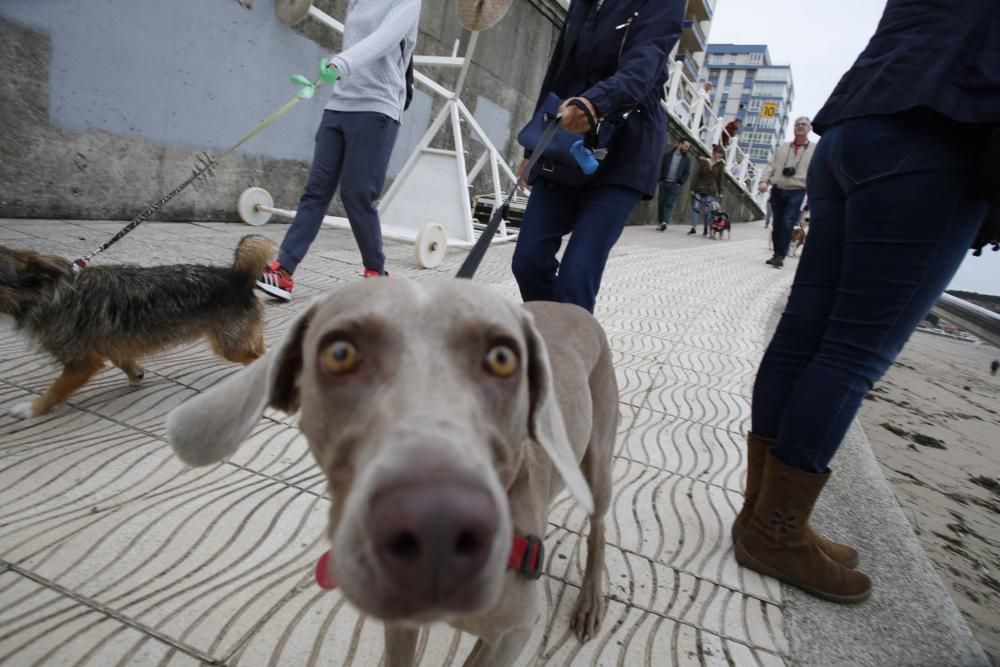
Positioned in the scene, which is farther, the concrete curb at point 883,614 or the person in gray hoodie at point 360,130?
the person in gray hoodie at point 360,130

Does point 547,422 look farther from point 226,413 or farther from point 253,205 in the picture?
point 253,205

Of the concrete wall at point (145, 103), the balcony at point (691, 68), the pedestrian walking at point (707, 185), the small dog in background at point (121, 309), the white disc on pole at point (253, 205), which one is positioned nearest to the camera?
the small dog in background at point (121, 309)

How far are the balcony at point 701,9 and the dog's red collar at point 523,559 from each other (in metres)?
41.2

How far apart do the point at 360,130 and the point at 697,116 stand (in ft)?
62.7

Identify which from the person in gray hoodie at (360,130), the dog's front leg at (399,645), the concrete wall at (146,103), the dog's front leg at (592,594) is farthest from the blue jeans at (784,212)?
the dog's front leg at (399,645)

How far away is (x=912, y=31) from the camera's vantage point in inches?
71.4

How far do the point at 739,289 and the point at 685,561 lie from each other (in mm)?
7194

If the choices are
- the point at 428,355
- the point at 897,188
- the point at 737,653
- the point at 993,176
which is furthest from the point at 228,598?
the point at 993,176

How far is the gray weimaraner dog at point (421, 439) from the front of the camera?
34.5 inches

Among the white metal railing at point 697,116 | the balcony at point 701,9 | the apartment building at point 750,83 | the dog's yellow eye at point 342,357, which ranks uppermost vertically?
the apartment building at point 750,83

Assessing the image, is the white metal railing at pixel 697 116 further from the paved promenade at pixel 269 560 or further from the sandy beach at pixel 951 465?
the paved promenade at pixel 269 560

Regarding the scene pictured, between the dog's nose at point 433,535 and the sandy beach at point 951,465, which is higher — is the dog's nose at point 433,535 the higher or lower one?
the higher one

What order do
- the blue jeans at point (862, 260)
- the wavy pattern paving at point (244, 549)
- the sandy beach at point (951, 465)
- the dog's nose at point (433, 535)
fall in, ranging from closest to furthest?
the dog's nose at point (433, 535) → the wavy pattern paving at point (244, 549) → the blue jeans at point (862, 260) → the sandy beach at point (951, 465)

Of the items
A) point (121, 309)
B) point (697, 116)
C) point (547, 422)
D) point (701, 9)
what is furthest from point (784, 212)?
point (701, 9)
